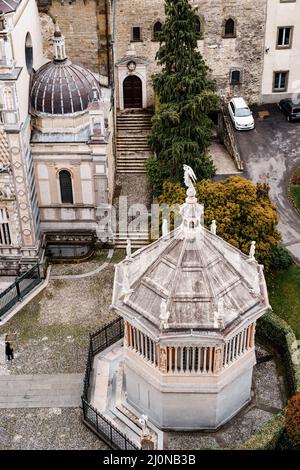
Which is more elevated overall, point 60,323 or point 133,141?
point 133,141

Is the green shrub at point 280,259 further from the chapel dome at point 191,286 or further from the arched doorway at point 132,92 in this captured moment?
the arched doorway at point 132,92

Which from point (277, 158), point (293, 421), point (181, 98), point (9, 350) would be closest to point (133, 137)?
point (181, 98)

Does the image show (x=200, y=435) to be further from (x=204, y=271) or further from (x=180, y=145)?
(x=180, y=145)

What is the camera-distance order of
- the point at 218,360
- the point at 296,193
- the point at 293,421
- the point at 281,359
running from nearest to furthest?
the point at 218,360, the point at 293,421, the point at 281,359, the point at 296,193

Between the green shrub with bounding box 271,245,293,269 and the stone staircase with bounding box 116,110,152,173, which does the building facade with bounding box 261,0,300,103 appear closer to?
the stone staircase with bounding box 116,110,152,173

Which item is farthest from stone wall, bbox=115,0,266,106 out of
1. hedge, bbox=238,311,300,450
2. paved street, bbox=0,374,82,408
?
paved street, bbox=0,374,82,408

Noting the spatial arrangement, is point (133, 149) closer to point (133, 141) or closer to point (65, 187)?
point (133, 141)
